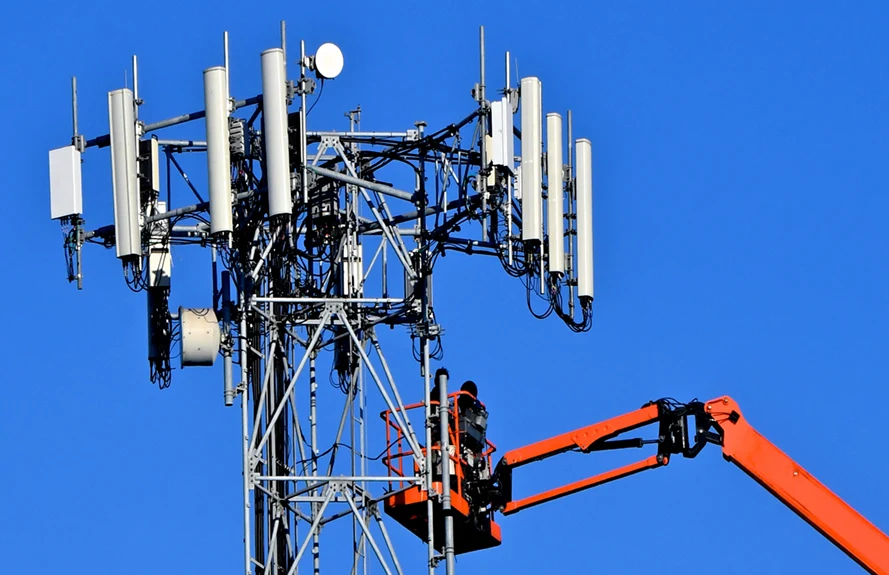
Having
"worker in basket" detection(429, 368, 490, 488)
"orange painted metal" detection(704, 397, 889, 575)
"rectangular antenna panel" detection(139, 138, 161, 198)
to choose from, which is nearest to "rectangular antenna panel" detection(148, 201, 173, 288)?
"rectangular antenna panel" detection(139, 138, 161, 198)

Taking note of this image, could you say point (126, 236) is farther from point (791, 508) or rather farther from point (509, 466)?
point (791, 508)

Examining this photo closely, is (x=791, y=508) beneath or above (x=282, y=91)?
beneath

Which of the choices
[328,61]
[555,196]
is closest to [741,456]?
[555,196]

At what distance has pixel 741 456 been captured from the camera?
62500 millimetres

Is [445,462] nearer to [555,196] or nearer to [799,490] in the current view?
[555,196]

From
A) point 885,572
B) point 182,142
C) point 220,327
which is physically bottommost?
point 885,572

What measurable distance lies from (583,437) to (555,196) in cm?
593

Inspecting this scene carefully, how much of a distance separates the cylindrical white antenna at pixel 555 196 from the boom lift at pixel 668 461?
4.84 metres

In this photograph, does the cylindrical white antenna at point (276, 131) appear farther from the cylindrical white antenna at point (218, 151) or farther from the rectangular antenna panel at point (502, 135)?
the rectangular antenna panel at point (502, 135)

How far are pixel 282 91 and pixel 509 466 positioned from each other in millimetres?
10801

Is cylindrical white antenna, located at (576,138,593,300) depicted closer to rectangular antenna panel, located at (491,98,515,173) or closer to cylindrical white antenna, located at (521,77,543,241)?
cylindrical white antenna, located at (521,77,543,241)

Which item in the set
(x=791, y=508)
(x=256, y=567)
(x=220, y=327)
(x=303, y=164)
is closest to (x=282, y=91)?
(x=303, y=164)

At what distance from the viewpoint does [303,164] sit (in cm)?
5797

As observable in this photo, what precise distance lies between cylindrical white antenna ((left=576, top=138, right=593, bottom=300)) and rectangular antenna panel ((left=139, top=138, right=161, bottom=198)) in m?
8.56
